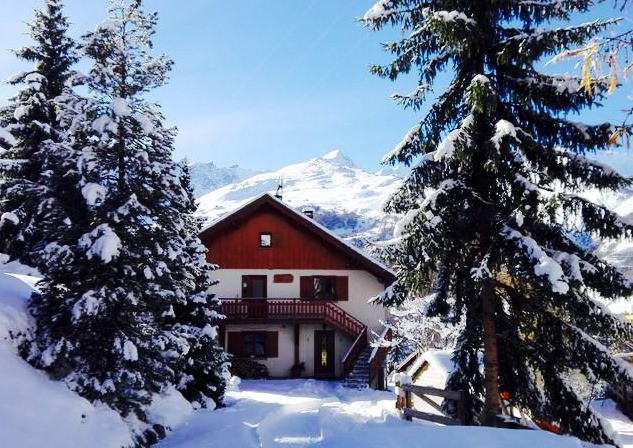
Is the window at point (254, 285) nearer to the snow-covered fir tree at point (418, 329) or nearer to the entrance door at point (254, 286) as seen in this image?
the entrance door at point (254, 286)

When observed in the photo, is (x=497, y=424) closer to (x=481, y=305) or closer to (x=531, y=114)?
(x=481, y=305)

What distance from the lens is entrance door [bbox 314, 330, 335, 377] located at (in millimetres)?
30261

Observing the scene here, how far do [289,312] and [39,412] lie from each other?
20.5 meters

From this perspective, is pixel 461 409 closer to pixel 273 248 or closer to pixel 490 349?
pixel 490 349

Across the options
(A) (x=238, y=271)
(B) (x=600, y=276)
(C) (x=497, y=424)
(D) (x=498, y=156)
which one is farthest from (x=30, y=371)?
(A) (x=238, y=271)

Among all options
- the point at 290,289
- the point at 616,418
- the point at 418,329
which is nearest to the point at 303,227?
the point at 290,289

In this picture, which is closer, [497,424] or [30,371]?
[497,424]

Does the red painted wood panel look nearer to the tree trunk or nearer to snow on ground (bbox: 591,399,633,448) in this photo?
snow on ground (bbox: 591,399,633,448)

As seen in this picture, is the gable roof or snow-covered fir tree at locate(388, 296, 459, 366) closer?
snow-covered fir tree at locate(388, 296, 459, 366)

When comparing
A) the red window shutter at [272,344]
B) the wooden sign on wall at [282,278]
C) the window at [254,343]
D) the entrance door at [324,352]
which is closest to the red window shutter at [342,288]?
the entrance door at [324,352]

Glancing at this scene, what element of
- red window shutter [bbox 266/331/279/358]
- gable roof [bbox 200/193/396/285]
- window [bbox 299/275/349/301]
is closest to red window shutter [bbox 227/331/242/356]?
red window shutter [bbox 266/331/279/358]

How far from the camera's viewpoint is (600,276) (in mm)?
9602

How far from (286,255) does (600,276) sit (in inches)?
885

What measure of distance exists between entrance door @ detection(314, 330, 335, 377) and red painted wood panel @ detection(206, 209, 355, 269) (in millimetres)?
3910
